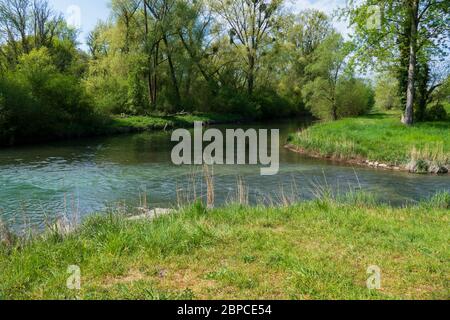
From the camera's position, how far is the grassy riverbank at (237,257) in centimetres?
550

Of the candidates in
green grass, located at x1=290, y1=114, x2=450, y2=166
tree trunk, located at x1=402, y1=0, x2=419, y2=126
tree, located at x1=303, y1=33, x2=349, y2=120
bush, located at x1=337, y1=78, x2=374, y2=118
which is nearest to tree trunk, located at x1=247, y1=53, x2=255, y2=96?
tree, located at x1=303, y1=33, x2=349, y2=120

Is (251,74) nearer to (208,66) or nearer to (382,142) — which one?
(208,66)

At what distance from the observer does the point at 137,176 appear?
19.0m

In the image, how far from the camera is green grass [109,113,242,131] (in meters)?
41.5

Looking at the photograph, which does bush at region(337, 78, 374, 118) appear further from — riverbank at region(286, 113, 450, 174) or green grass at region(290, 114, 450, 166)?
green grass at region(290, 114, 450, 166)

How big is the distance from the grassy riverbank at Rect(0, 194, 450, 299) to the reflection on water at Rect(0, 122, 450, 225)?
3.90m

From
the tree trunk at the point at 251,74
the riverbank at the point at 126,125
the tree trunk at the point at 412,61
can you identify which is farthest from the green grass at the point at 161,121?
the tree trunk at the point at 412,61

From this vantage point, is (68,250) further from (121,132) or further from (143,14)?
(143,14)

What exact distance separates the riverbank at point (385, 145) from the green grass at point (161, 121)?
18.2 metres

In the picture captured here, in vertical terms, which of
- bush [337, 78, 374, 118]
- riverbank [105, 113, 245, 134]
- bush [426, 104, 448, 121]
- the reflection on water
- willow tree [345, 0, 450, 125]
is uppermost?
willow tree [345, 0, 450, 125]

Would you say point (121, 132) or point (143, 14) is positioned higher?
point (143, 14)
